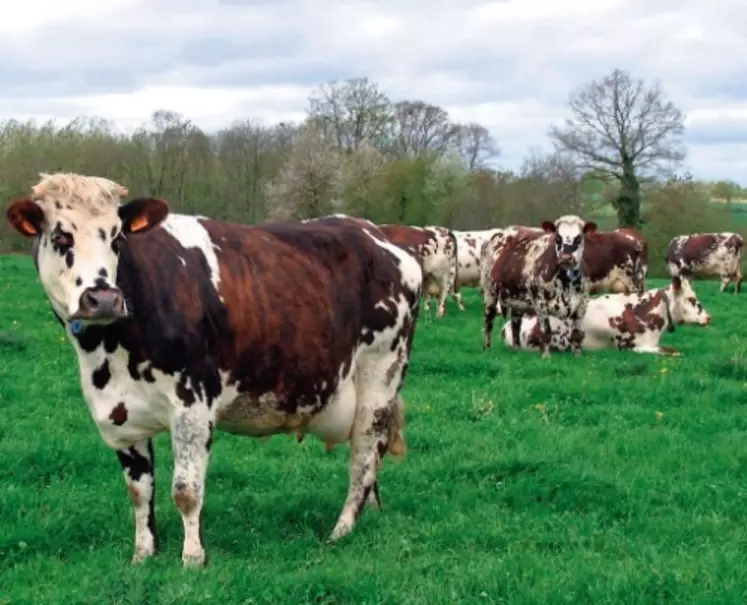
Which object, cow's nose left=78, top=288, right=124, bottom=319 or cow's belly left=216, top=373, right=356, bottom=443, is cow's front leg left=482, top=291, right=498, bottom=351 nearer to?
cow's belly left=216, top=373, right=356, bottom=443

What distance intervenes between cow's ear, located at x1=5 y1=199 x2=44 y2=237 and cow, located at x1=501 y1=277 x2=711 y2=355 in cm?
1205

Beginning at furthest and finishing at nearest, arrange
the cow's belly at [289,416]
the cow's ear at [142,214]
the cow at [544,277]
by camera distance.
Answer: the cow at [544,277], the cow's belly at [289,416], the cow's ear at [142,214]

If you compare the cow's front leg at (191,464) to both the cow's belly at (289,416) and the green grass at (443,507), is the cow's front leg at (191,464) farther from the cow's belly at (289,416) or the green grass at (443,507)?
the cow's belly at (289,416)

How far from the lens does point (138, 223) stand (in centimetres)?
569

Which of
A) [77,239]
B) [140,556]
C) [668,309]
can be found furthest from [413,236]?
[77,239]

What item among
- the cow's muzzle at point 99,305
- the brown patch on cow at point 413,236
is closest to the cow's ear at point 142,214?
the cow's muzzle at point 99,305

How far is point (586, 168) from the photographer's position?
53.4m

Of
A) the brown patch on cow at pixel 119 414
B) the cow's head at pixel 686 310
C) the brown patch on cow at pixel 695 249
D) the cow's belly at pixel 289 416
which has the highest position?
the brown patch on cow at pixel 695 249

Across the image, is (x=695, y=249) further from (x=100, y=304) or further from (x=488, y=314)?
(x=100, y=304)

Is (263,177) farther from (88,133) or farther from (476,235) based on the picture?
(476,235)

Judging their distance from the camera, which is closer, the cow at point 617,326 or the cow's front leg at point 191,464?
the cow's front leg at point 191,464

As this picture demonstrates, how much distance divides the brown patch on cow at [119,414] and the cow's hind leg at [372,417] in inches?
72.2

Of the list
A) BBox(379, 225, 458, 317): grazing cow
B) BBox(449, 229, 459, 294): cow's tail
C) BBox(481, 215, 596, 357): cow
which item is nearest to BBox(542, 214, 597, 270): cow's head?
BBox(481, 215, 596, 357): cow

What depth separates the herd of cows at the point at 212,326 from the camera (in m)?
5.48
